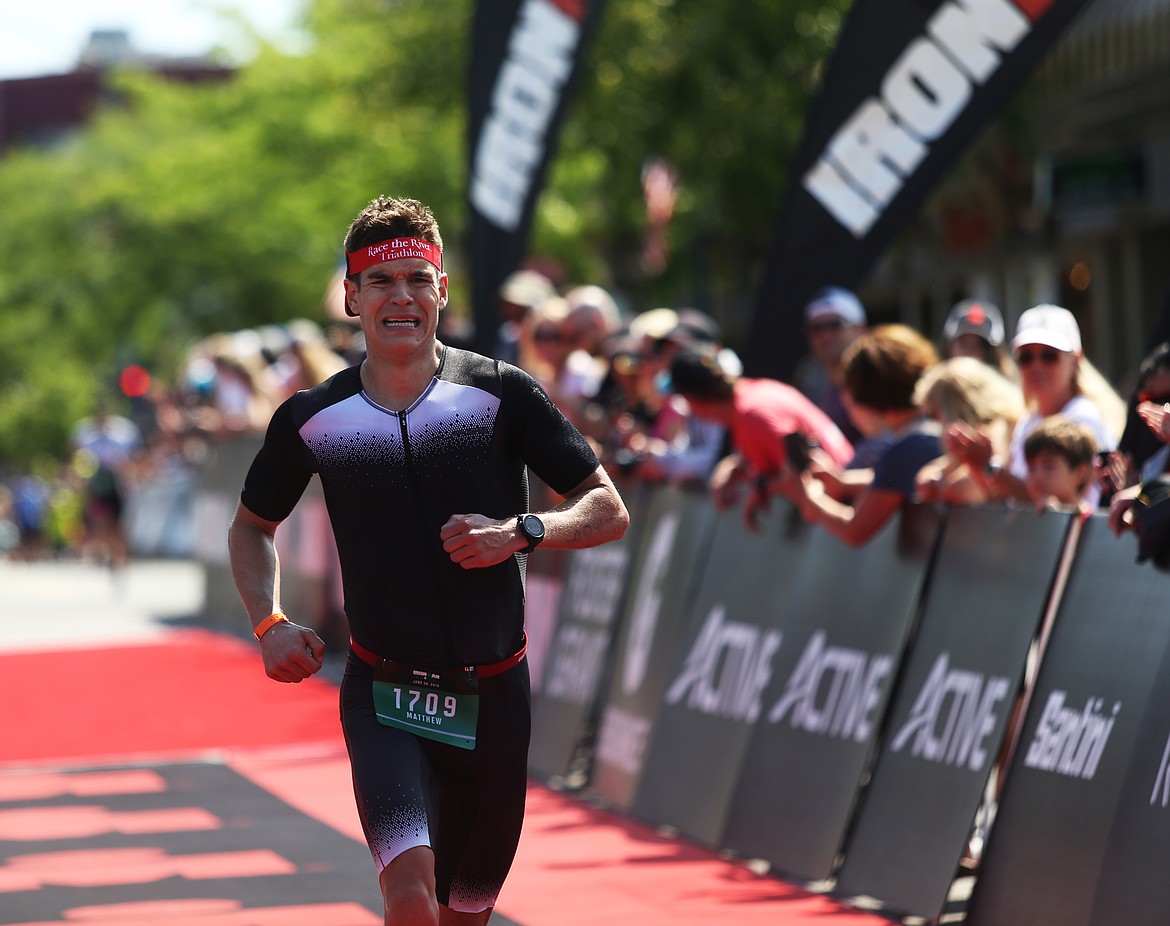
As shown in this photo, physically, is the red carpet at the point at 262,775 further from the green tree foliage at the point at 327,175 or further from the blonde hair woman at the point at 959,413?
the green tree foliage at the point at 327,175

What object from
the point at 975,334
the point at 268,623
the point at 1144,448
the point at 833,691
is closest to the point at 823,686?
the point at 833,691

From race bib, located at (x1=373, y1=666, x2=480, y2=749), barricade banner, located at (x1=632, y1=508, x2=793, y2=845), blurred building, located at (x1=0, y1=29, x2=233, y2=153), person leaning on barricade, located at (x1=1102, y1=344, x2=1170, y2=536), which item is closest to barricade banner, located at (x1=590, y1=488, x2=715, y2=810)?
barricade banner, located at (x1=632, y1=508, x2=793, y2=845)

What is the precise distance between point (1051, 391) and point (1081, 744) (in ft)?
5.68

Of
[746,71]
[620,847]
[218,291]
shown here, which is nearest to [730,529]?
[620,847]

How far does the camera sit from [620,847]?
26.8 ft

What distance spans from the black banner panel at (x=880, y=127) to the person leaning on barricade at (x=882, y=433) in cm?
140

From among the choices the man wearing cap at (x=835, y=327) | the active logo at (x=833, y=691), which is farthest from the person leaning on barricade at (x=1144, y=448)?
the man wearing cap at (x=835, y=327)

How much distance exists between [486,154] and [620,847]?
6856mm

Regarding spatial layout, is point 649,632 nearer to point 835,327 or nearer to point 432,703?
point 835,327

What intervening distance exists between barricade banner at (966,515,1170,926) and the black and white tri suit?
1.85 metres

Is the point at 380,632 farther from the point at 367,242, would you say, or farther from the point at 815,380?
the point at 815,380

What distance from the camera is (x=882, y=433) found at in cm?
793

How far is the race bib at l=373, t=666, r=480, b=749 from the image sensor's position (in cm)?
479

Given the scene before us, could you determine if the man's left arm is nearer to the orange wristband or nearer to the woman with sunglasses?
the orange wristband
